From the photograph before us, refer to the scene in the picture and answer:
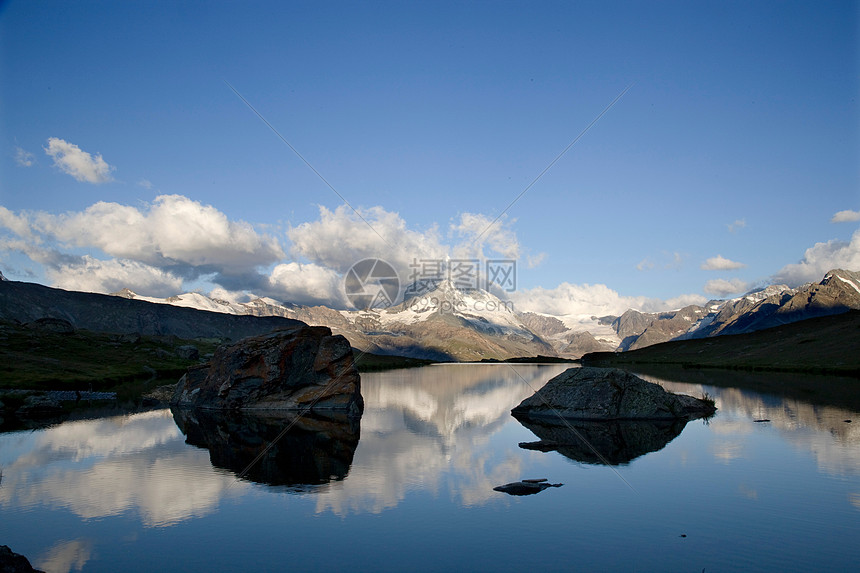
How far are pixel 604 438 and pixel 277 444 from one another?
22032 mm

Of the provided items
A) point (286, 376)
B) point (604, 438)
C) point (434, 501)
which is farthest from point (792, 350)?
point (434, 501)

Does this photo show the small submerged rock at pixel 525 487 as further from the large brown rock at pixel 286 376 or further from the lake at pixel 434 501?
the large brown rock at pixel 286 376

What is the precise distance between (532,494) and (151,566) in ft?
48.6

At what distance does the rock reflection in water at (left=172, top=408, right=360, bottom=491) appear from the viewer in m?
27.9

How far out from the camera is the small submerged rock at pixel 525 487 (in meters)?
23.9

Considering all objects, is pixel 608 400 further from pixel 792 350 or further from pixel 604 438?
pixel 792 350

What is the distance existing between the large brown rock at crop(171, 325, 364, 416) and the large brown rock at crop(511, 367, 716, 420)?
20.2 metres

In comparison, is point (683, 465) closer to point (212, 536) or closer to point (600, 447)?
point (600, 447)

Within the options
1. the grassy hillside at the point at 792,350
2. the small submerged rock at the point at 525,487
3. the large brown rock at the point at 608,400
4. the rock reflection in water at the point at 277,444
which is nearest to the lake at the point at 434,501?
the rock reflection in water at the point at 277,444

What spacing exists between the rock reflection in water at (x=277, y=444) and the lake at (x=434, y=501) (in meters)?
0.23

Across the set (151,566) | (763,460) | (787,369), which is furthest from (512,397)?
(787,369)

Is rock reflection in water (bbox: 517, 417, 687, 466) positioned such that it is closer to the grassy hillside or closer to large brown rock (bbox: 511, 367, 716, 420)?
large brown rock (bbox: 511, 367, 716, 420)

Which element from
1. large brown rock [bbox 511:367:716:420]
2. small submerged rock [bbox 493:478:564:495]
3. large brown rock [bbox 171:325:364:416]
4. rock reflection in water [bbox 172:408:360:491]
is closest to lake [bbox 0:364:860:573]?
rock reflection in water [bbox 172:408:360:491]

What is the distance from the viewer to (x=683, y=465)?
2828cm
